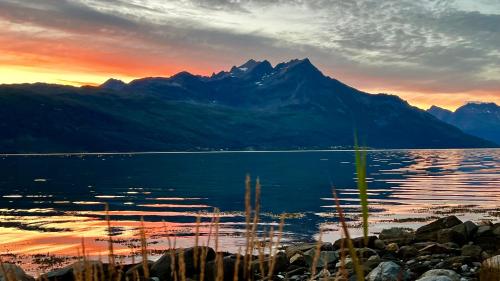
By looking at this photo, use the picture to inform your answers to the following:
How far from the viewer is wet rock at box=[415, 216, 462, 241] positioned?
91.1 feet

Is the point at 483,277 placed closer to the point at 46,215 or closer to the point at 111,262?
the point at 111,262

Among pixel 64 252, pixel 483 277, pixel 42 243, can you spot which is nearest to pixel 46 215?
pixel 42 243

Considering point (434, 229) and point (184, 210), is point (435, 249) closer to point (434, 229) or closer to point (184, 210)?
point (434, 229)

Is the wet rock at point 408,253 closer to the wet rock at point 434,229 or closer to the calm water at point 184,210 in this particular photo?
the wet rock at point 434,229

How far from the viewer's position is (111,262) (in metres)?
4.11

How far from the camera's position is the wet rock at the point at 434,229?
2777 centimetres

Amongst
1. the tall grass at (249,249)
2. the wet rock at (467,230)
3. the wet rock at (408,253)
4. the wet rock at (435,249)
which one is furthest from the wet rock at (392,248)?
the tall grass at (249,249)

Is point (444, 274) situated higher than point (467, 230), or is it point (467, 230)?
point (444, 274)

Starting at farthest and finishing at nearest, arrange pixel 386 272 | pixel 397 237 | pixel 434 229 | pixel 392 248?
pixel 434 229 → pixel 397 237 → pixel 392 248 → pixel 386 272

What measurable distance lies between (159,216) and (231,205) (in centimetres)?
1195

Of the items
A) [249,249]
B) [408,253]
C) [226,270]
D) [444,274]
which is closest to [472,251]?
[408,253]

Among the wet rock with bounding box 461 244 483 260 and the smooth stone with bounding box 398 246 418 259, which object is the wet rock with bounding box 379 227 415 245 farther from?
the wet rock with bounding box 461 244 483 260

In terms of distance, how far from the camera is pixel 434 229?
1157 inches

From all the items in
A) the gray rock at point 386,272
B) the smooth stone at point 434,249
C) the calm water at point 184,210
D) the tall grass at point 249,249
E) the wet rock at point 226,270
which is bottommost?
the calm water at point 184,210
